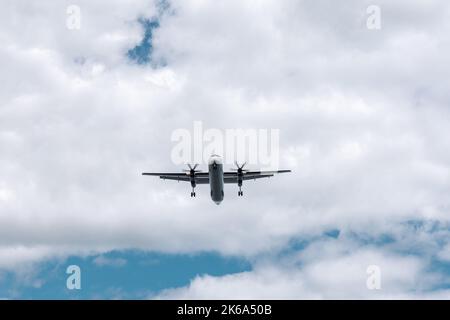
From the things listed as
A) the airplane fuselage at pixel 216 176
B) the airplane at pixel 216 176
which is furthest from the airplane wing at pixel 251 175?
the airplane fuselage at pixel 216 176

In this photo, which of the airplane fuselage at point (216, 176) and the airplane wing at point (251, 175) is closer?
the airplane fuselage at point (216, 176)

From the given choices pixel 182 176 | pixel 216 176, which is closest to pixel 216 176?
pixel 216 176

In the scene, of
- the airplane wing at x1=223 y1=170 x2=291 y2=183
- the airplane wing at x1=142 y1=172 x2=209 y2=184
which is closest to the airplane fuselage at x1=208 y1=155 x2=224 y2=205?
the airplane wing at x1=142 y1=172 x2=209 y2=184

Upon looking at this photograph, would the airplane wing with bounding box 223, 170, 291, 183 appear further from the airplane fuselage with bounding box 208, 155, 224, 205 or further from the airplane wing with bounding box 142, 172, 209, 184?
the airplane fuselage with bounding box 208, 155, 224, 205

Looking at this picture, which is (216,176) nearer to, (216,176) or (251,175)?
(216,176)

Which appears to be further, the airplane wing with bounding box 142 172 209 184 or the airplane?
the airplane wing with bounding box 142 172 209 184

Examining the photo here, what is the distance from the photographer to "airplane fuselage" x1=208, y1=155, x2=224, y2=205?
342ft

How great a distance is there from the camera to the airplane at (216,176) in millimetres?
105188

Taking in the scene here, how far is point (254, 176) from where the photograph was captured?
129750 millimetres

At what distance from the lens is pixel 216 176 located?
106 metres

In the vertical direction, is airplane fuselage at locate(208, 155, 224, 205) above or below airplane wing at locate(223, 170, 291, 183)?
below

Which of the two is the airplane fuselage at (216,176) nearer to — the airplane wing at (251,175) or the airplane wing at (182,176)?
the airplane wing at (182,176)
